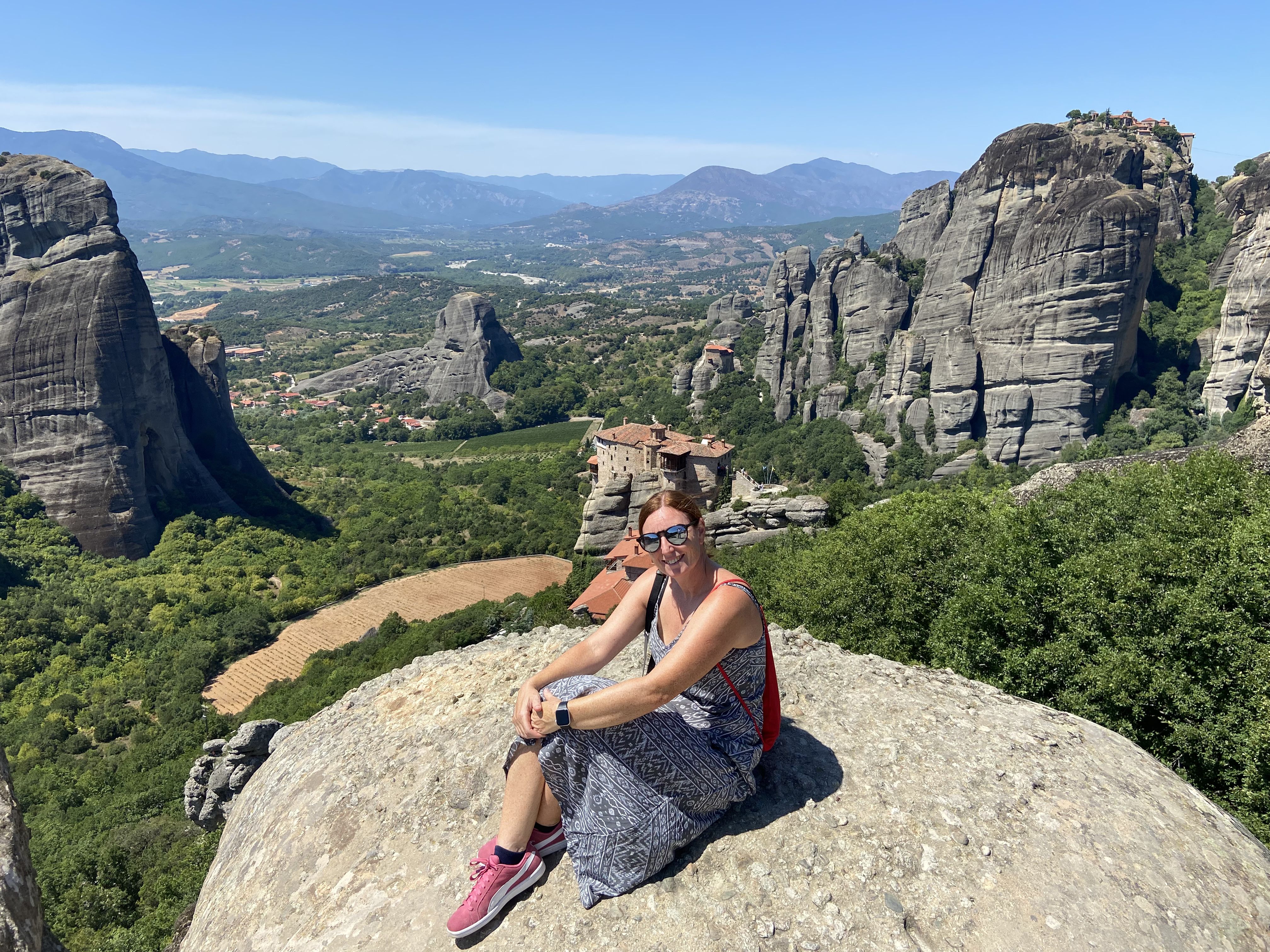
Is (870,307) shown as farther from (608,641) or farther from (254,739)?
(608,641)

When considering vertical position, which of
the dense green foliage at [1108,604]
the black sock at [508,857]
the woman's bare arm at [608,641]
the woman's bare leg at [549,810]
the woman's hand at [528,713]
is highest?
the woman's bare arm at [608,641]

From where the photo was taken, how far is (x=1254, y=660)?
8625 millimetres

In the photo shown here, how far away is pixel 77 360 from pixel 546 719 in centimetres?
4083

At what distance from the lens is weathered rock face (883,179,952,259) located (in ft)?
201

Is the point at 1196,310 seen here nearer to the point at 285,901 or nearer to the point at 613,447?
the point at 613,447

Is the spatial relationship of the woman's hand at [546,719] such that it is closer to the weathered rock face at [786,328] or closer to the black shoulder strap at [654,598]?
the black shoulder strap at [654,598]

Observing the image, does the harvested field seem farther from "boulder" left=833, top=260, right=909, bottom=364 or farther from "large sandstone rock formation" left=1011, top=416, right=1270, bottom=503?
"boulder" left=833, top=260, right=909, bottom=364

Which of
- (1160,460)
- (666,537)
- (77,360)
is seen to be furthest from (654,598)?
(77,360)

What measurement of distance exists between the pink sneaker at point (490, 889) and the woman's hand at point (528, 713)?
0.96 meters

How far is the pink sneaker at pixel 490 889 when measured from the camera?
14.9 feet

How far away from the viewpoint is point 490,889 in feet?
15.1

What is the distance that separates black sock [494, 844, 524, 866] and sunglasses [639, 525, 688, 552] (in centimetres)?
231

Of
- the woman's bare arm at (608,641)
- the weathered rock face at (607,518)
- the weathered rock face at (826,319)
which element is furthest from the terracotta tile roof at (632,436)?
the woman's bare arm at (608,641)

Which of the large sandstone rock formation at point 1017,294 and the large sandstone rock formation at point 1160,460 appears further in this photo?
the large sandstone rock formation at point 1017,294
